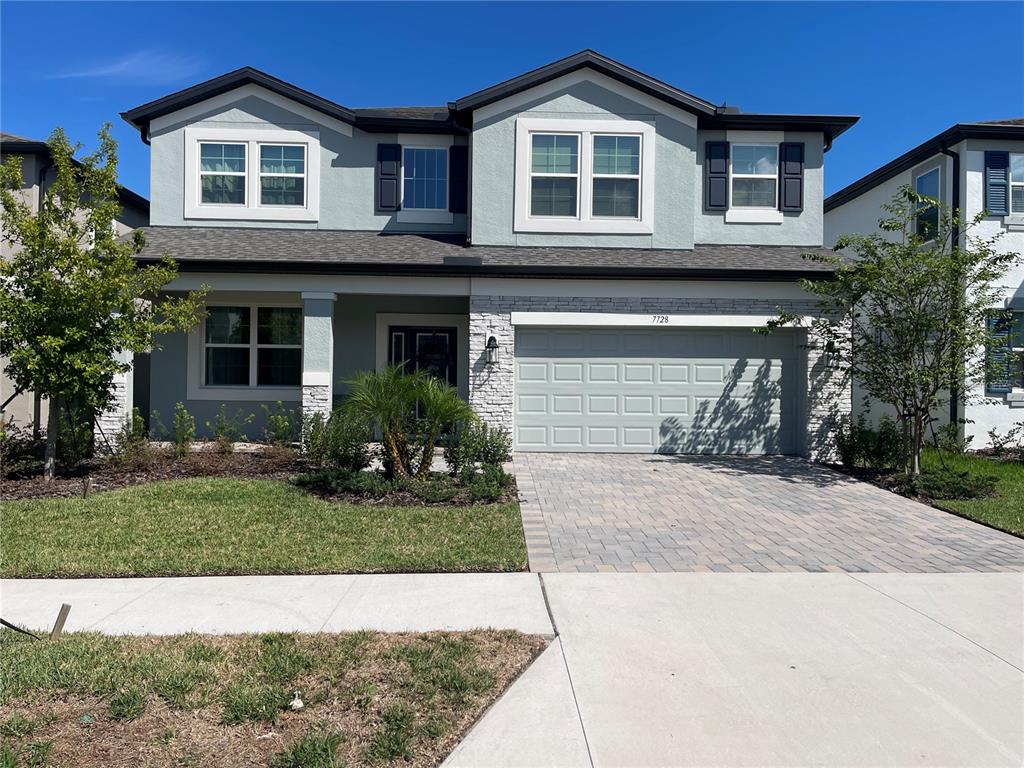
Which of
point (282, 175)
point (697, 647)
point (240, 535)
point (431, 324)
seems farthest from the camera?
point (431, 324)

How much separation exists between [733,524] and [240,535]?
5.51 meters

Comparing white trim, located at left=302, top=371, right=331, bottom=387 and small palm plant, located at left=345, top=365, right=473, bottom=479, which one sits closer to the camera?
small palm plant, located at left=345, top=365, right=473, bottom=479

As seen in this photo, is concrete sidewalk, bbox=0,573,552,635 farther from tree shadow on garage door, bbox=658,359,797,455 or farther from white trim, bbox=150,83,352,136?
white trim, bbox=150,83,352,136

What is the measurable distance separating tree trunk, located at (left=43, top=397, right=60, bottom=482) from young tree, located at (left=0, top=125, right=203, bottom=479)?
1 centimetres

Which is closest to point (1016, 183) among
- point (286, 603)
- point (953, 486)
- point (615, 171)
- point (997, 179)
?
point (997, 179)

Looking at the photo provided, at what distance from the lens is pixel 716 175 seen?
14.3 m

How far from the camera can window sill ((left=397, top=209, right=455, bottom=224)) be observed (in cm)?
1477

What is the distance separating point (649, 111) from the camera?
13.6m

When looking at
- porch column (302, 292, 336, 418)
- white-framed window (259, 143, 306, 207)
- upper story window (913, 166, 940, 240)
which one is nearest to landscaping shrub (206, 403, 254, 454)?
porch column (302, 292, 336, 418)

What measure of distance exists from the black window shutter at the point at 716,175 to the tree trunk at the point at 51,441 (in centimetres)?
1223

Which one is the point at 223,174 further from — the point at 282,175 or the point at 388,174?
the point at 388,174

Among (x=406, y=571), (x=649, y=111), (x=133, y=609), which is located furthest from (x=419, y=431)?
(x=649, y=111)

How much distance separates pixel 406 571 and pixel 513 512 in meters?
2.45

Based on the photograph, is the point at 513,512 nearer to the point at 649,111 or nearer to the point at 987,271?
the point at 987,271
